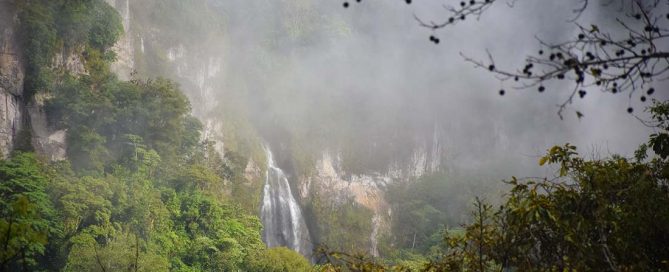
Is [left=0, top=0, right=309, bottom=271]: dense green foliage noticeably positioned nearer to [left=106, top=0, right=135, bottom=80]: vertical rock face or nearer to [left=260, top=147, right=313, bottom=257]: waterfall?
[left=106, top=0, right=135, bottom=80]: vertical rock face

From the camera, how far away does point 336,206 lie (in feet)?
113

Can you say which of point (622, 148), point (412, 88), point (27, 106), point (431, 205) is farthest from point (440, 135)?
point (27, 106)

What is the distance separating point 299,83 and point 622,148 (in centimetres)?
3607

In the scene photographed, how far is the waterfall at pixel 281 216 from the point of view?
95.0 ft

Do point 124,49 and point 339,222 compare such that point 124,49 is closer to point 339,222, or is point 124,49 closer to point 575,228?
point 339,222

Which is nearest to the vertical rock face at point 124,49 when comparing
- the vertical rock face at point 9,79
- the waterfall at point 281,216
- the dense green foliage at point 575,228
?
the vertical rock face at point 9,79

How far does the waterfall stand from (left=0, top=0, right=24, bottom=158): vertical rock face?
46.8ft

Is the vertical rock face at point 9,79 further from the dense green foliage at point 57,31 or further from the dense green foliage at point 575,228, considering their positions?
the dense green foliage at point 575,228

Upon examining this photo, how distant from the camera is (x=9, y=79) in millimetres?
17438

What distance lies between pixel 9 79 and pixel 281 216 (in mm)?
16268

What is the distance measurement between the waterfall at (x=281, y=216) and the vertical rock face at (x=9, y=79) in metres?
14.3

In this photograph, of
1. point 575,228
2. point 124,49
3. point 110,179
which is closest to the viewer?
point 575,228

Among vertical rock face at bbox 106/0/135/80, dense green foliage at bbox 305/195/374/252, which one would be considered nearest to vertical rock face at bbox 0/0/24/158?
vertical rock face at bbox 106/0/135/80

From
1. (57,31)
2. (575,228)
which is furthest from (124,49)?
(575,228)
